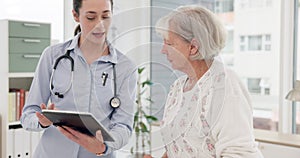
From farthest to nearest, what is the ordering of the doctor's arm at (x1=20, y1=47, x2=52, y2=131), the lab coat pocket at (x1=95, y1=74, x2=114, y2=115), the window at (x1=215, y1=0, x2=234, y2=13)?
the window at (x1=215, y1=0, x2=234, y2=13) → the doctor's arm at (x1=20, y1=47, x2=52, y2=131) → the lab coat pocket at (x1=95, y1=74, x2=114, y2=115)

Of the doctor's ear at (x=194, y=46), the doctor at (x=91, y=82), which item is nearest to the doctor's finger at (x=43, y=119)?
the doctor at (x=91, y=82)

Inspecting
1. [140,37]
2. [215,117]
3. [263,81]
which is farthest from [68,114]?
[263,81]

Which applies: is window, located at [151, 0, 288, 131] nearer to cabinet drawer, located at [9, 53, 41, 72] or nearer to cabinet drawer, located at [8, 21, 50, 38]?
cabinet drawer, located at [8, 21, 50, 38]

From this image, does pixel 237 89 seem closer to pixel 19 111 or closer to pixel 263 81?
pixel 263 81

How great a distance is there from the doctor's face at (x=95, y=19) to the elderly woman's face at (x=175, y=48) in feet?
0.60

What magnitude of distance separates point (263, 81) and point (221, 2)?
706 mm

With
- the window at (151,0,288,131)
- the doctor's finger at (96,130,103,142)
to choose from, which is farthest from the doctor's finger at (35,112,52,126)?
the window at (151,0,288,131)

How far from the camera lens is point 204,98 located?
1.18 metres

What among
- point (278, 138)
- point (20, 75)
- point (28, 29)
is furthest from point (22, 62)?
point (278, 138)

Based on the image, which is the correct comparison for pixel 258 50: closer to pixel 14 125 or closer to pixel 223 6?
pixel 223 6

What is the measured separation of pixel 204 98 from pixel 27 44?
195 centimetres

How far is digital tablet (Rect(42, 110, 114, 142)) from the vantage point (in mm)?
1087

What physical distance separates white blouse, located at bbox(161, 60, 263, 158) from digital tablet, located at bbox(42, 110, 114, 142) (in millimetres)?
217

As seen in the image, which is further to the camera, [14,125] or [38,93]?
[14,125]
